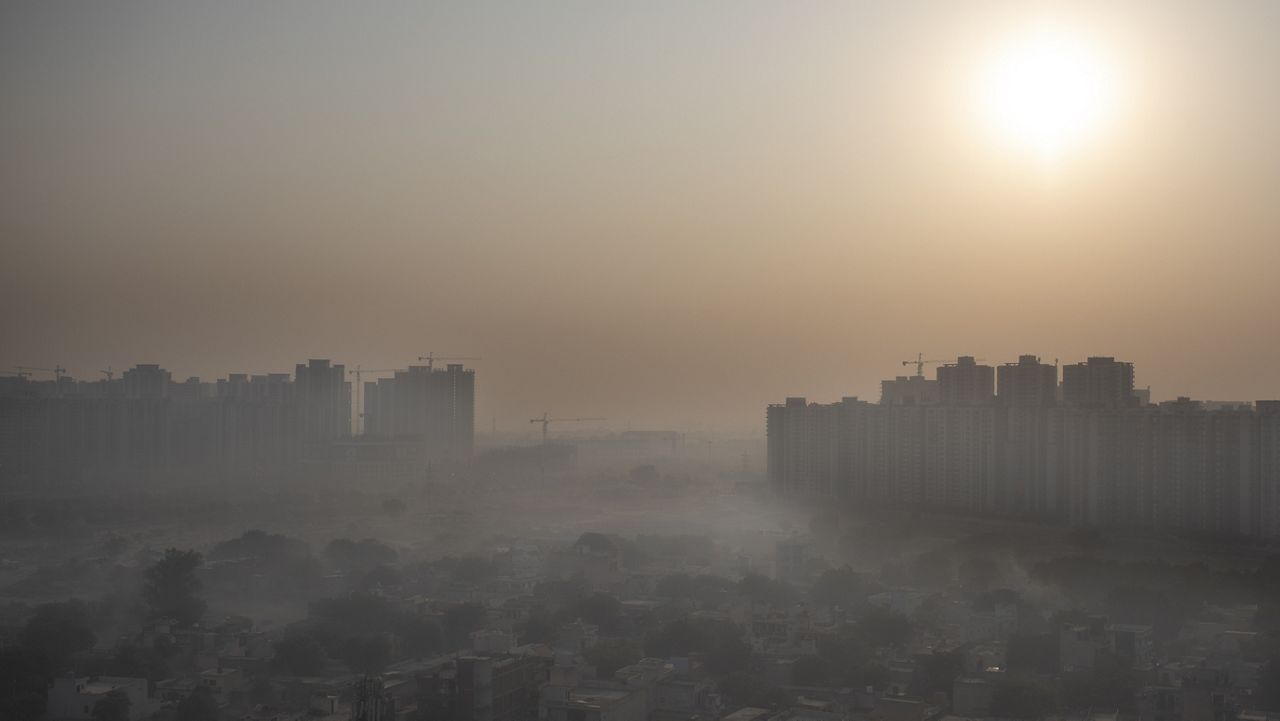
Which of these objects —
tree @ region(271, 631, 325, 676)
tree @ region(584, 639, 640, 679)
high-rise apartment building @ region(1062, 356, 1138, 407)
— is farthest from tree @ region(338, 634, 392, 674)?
high-rise apartment building @ region(1062, 356, 1138, 407)

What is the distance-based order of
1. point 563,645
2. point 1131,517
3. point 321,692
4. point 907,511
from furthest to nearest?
point 907,511, point 1131,517, point 563,645, point 321,692

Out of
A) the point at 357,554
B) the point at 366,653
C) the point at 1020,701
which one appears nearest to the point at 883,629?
the point at 1020,701

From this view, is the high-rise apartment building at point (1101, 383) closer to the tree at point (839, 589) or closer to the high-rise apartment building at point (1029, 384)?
the high-rise apartment building at point (1029, 384)

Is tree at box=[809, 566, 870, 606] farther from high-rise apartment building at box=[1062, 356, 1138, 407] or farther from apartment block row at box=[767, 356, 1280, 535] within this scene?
high-rise apartment building at box=[1062, 356, 1138, 407]

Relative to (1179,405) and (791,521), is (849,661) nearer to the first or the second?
(1179,405)

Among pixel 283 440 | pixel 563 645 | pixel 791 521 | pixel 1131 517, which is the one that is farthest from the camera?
pixel 283 440

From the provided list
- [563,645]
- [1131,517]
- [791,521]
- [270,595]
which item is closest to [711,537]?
[791,521]
